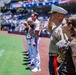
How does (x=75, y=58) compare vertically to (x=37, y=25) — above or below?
above

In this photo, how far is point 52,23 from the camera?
6129mm

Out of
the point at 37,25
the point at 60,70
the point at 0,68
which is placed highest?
the point at 60,70

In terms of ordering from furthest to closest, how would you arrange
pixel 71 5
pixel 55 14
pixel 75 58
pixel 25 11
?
pixel 25 11, pixel 71 5, pixel 55 14, pixel 75 58

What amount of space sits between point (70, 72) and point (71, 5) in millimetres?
43461

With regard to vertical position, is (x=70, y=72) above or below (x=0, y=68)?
above

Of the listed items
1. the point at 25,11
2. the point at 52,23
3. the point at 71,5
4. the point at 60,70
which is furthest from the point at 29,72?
the point at 25,11

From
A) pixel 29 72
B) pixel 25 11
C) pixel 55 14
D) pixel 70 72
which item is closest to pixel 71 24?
pixel 70 72

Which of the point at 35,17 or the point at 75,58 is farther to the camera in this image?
the point at 35,17

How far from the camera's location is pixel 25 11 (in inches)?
2184

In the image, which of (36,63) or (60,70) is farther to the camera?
(36,63)

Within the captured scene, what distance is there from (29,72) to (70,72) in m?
6.00

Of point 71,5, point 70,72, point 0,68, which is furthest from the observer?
point 71,5

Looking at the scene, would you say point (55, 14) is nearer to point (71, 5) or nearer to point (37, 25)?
point (37, 25)

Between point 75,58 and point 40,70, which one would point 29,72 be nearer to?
point 40,70
